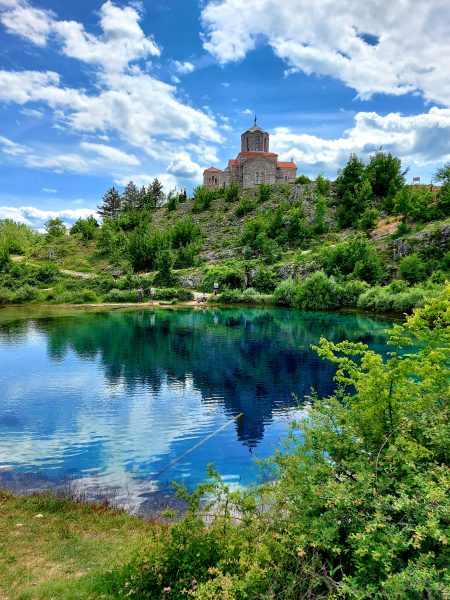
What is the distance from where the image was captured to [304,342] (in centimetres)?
3428

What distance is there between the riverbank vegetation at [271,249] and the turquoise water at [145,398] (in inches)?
668

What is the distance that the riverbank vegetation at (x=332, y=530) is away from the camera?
4551 millimetres

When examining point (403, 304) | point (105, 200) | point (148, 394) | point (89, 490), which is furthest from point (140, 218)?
point (89, 490)

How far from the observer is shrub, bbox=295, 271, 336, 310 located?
5488 cm

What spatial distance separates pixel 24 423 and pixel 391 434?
15986 millimetres

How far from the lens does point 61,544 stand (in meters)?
8.41

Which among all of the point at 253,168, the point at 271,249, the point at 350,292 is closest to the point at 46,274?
the point at 271,249

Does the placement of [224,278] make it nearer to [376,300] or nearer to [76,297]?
[76,297]

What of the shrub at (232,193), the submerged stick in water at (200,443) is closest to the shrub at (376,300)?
the submerged stick in water at (200,443)

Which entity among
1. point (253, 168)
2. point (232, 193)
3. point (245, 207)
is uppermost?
point (253, 168)

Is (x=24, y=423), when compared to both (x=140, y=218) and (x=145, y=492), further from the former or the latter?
(x=140, y=218)

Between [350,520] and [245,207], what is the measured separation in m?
89.6

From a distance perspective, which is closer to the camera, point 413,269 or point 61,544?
point 61,544

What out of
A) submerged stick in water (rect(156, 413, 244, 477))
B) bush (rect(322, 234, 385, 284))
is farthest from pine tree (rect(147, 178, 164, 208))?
submerged stick in water (rect(156, 413, 244, 477))
